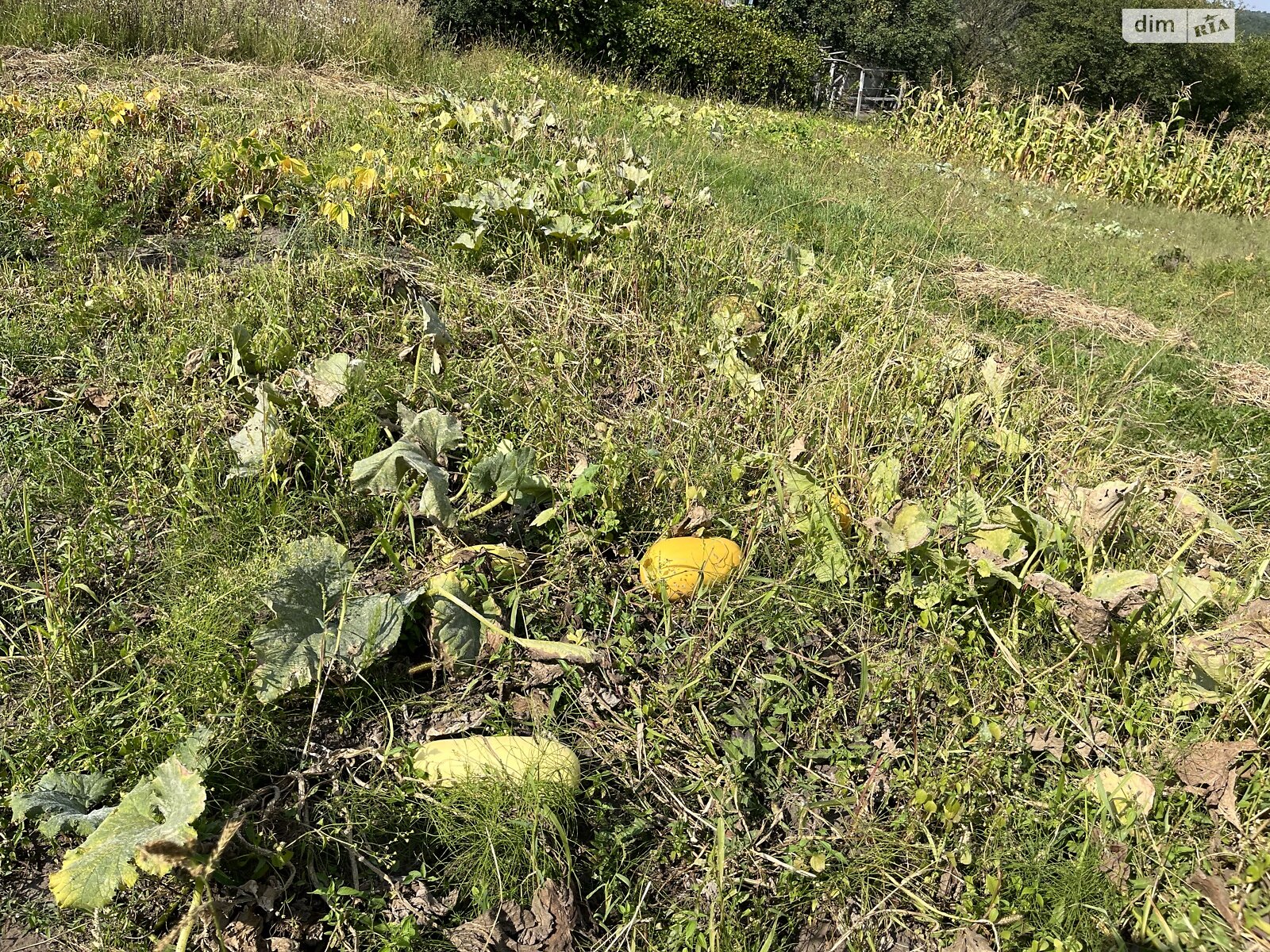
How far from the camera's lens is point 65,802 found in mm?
1430

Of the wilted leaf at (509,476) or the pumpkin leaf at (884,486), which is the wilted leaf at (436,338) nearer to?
the wilted leaf at (509,476)

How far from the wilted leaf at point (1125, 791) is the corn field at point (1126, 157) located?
38.2ft

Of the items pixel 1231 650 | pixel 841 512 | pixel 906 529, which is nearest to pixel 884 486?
pixel 841 512

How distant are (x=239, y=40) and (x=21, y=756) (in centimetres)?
835

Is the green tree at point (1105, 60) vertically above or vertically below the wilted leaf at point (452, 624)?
above

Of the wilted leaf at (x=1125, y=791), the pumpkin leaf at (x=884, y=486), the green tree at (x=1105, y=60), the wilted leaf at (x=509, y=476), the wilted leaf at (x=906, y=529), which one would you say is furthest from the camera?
the green tree at (x=1105, y=60)

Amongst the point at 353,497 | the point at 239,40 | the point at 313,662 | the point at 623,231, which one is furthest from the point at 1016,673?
the point at 239,40

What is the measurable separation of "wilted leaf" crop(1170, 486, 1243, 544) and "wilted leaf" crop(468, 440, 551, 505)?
1.86 meters

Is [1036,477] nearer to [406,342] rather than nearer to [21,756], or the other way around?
[406,342]

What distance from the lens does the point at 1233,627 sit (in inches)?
79.1

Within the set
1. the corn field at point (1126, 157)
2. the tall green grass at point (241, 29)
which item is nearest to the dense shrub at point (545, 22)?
the tall green grass at point (241, 29)

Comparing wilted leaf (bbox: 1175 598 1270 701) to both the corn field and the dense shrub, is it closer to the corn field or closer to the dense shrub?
the dense shrub

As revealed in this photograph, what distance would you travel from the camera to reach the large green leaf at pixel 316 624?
5.57 ft

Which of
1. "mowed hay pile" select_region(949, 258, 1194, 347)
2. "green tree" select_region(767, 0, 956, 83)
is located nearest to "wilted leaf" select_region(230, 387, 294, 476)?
"mowed hay pile" select_region(949, 258, 1194, 347)
